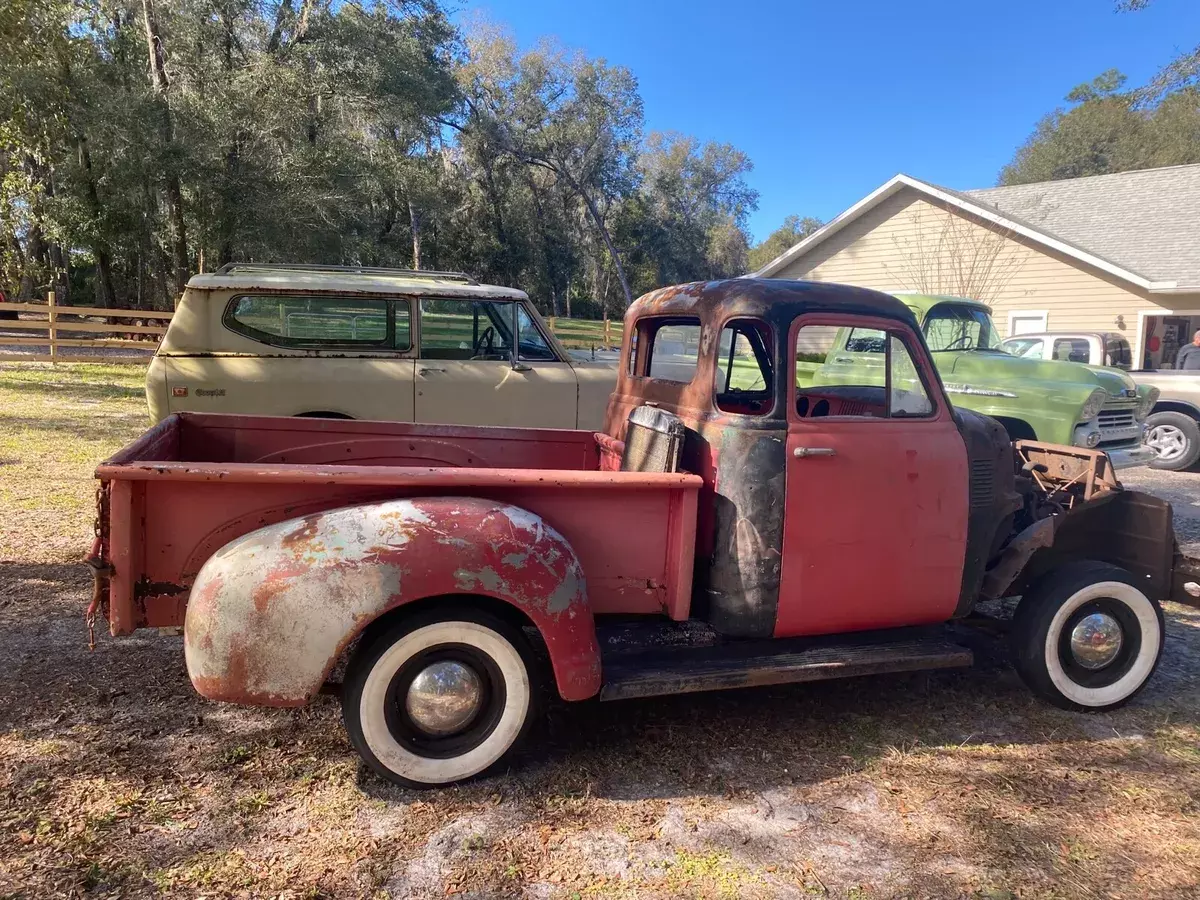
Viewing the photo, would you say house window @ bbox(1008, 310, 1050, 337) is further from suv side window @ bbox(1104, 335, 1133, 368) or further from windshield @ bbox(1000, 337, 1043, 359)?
windshield @ bbox(1000, 337, 1043, 359)

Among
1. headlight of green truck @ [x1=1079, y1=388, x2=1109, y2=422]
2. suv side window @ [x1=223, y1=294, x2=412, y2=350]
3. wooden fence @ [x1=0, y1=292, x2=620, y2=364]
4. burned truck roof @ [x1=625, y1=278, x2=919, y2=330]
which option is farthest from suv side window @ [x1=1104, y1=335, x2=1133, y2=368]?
wooden fence @ [x1=0, y1=292, x2=620, y2=364]

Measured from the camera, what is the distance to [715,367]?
3.45 metres

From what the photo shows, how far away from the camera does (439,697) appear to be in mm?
2836

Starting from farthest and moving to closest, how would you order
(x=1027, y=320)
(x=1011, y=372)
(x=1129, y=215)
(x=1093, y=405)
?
(x=1129, y=215)
(x=1027, y=320)
(x=1011, y=372)
(x=1093, y=405)

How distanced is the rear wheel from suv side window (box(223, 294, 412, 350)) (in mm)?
9883

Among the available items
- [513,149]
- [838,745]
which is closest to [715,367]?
[838,745]

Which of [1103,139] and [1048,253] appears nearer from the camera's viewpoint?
[1048,253]

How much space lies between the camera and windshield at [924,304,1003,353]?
335 inches

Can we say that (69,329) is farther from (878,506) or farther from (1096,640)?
(1096,640)

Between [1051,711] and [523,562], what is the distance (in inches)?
106

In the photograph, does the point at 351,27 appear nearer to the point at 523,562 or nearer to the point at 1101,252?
the point at 1101,252

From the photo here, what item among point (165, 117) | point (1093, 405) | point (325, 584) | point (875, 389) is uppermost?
point (165, 117)

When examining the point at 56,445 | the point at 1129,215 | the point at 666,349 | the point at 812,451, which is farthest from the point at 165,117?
the point at 1129,215

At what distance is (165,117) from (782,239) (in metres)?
66.1
